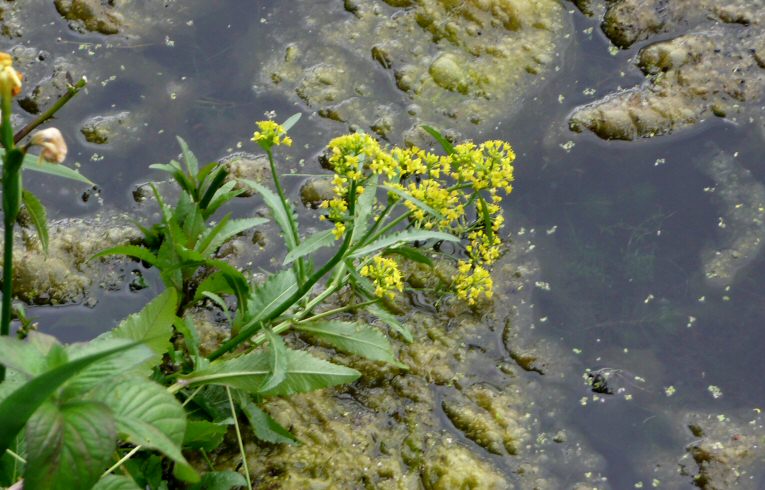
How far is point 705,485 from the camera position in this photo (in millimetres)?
2332

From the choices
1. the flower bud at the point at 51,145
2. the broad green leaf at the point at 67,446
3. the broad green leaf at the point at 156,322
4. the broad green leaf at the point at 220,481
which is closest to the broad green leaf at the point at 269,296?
the broad green leaf at the point at 156,322

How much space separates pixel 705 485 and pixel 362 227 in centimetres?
111

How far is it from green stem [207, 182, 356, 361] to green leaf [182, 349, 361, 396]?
0.13ft

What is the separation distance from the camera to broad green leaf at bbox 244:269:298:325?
2.29 meters

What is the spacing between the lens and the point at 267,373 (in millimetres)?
2148

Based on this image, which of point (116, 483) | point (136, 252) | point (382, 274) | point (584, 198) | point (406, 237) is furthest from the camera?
point (584, 198)

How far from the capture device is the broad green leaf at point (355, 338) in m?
2.28

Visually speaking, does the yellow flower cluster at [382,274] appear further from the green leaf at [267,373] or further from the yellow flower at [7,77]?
the yellow flower at [7,77]

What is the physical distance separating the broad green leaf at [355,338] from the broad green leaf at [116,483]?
0.59 meters

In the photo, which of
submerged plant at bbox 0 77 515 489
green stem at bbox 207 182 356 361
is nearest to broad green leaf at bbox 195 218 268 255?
submerged plant at bbox 0 77 515 489

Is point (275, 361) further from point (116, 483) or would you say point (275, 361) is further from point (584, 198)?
point (584, 198)

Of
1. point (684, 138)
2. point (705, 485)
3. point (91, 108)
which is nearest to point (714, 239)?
point (684, 138)

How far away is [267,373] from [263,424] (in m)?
0.18

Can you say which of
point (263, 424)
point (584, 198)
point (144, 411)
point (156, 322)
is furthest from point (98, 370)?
point (584, 198)
